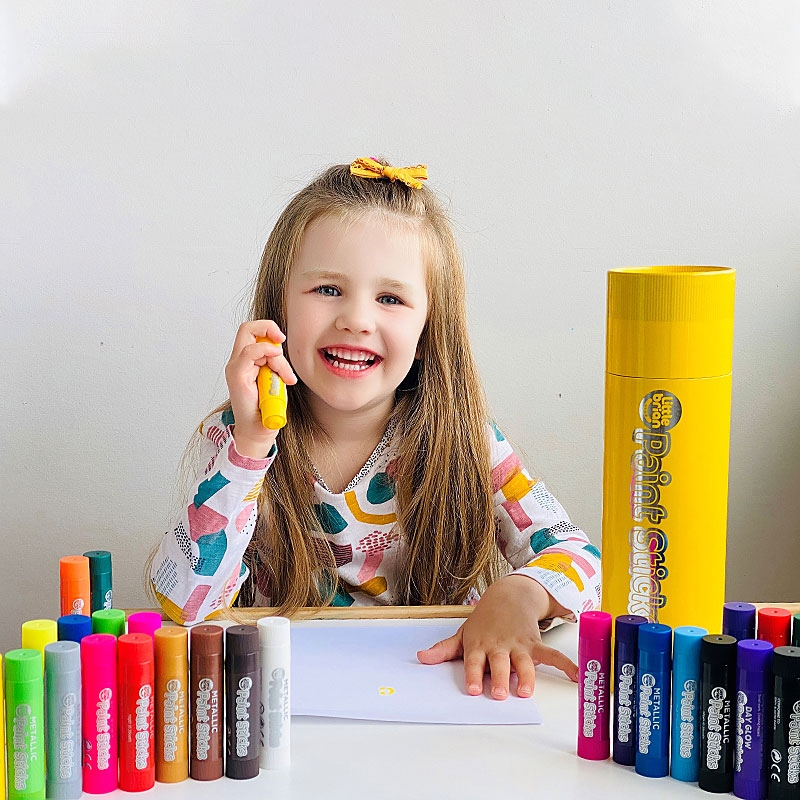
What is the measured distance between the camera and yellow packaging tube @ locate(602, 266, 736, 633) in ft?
2.08

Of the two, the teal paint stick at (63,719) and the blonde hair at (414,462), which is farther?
the blonde hair at (414,462)

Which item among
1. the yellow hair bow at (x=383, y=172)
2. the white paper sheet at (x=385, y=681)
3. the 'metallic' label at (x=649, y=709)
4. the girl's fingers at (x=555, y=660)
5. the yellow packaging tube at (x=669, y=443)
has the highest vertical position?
the yellow hair bow at (x=383, y=172)

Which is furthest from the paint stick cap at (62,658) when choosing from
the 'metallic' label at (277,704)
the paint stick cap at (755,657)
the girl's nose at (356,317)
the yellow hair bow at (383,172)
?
the yellow hair bow at (383,172)

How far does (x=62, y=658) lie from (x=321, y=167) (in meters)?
0.90

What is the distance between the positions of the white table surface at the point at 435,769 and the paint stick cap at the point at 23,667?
0.09 metres

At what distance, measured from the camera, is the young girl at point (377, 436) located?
38.1 inches

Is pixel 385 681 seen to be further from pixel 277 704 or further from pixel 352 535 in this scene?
pixel 352 535

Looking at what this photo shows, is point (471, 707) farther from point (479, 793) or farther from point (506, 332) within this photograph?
point (506, 332)

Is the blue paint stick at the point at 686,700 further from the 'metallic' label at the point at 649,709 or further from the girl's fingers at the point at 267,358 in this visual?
the girl's fingers at the point at 267,358

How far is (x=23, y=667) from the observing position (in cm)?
52

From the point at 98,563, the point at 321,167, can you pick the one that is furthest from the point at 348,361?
the point at 321,167

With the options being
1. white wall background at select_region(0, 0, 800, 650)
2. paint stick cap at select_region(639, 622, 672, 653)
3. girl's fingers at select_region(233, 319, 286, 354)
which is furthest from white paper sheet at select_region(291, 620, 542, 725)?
white wall background at select_region(0, 0, 800, 650)

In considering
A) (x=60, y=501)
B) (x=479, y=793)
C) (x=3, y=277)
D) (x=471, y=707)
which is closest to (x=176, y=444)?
(x=60, y=501)

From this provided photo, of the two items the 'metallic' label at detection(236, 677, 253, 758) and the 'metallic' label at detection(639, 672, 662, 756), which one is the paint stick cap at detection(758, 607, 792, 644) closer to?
the 'metallic' label at detection(639, 672, 662, 756)
